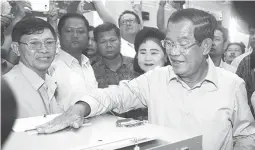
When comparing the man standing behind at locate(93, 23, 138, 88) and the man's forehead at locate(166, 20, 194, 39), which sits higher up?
the man's forehead at locate(166, 20, 194, 39)

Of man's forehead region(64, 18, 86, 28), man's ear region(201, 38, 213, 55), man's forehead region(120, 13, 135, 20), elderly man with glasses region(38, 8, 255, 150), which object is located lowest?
elderly man with glasses region(38, 8, 255, 150)

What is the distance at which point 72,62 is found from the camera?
157 centimetres

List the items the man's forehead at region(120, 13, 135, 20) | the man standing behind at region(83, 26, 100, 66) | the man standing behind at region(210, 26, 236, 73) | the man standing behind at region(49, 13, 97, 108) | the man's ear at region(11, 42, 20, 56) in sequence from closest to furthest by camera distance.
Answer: the man's ear at region(11, 42, 20, 56) < the man standing behind at region(49, 13, 97, 108) < the man standing behind at region(83, 26, 100, 66) < the man's forehead at region(120, 13, 135, 20) < the man standing behind at region(210, 26, 236, 73)

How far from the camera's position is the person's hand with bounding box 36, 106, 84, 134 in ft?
2.48

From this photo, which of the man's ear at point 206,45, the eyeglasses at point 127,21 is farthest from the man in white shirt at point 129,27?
the man's ear at point 206,45

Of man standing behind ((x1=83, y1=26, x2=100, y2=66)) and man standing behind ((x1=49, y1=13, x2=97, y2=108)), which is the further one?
man standing behind ((x1=83, y1=26, x2=100, y2=66))

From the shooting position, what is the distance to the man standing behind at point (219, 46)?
1927mm

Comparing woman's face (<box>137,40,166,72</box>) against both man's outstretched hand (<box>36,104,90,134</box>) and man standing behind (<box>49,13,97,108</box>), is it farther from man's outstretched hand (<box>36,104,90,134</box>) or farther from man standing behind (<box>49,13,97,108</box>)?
man's outstretched hand (<box>36,104,90,134</box>)

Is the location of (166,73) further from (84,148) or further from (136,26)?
(84,148)

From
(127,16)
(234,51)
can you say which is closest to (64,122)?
(127,16)

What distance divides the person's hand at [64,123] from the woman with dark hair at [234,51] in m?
1.42

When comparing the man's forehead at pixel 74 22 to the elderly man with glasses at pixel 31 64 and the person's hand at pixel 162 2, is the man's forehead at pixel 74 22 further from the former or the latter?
the person's hand at pixel 162 2

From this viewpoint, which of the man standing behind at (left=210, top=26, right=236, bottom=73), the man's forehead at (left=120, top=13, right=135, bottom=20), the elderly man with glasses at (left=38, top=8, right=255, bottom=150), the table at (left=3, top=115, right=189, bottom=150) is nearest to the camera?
the table at (left=3, top=115, right=189, bottom=150)

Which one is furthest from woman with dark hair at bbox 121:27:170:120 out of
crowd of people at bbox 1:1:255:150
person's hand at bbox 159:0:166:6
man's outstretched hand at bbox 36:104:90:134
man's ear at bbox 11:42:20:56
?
man's outstretched hand at bbox 36:104:90:134
